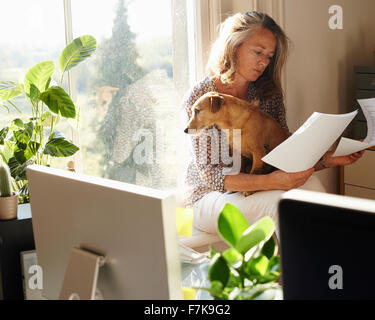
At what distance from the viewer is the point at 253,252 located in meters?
0.82

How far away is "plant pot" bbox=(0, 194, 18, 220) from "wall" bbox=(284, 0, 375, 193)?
1579mm

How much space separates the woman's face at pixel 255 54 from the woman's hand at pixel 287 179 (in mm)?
466

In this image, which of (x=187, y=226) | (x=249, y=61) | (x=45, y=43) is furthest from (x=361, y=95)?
(x=187, y=226)

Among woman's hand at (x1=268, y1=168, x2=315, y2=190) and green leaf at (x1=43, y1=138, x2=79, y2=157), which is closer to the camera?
green leaf at (x1=43, y1=138, x2=79, y2=157)

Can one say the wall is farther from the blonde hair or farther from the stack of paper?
the stack of paper

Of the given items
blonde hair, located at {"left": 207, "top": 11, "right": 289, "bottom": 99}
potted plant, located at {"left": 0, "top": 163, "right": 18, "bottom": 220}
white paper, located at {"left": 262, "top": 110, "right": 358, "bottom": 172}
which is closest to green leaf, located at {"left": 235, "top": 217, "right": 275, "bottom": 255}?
white paper, located at {"left": 262, "top": 110, "right": 358, "bottom": 172}

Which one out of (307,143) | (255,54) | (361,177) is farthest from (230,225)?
(361,177)

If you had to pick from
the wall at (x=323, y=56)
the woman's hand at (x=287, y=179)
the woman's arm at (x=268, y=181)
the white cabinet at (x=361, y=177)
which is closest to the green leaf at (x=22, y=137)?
the woman's arm at (x=268, y=181)

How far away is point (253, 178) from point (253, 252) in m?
1.32

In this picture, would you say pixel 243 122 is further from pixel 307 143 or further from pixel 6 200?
pixel 6 200

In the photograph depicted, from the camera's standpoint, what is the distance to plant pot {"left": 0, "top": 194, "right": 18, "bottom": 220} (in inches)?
67.0

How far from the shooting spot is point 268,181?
2.12 metres

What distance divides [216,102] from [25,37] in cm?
84

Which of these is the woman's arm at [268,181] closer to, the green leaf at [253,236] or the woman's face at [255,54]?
the woman's face at [255,54]
